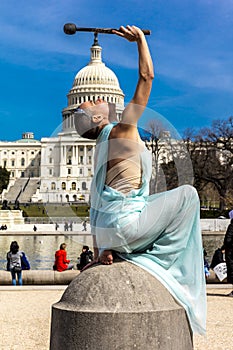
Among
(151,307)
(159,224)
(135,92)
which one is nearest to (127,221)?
(159,224)

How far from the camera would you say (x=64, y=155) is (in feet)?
14.0

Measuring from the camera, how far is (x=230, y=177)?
150ft

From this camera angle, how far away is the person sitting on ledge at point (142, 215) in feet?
13.8

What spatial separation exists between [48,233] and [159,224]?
97.0ft

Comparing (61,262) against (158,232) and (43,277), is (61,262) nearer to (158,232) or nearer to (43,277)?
(43,277)

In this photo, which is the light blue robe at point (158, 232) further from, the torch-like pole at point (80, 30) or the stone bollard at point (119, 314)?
the torch-like pole at point (80, 30)

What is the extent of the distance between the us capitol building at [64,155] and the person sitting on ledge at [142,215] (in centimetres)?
21

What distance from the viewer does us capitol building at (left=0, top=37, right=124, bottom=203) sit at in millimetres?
4469

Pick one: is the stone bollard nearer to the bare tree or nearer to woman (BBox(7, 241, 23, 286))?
woman (BBox(7, 241, 23, 286))

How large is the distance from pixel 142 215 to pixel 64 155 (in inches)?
26.2

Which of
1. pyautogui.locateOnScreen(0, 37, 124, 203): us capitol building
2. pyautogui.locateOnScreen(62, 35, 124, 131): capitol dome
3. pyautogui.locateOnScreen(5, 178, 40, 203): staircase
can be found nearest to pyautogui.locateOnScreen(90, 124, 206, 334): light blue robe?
pyautogui.locateOnScreen(0, 37, 124, 203): us capitol building

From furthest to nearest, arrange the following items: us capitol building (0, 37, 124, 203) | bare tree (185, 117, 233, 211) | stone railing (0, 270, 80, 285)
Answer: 1. bare tree (185, 117, 233, 211)
2. stone railing (0, 270, 80, 285)
3. us capitol building (0, 37, 124, 203)

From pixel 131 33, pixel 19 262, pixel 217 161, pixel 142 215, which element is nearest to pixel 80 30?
pixel 131 33

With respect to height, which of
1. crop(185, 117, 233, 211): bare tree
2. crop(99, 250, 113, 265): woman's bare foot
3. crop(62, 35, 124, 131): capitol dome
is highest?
crop(62, 35, 124, 131): capitol dome
